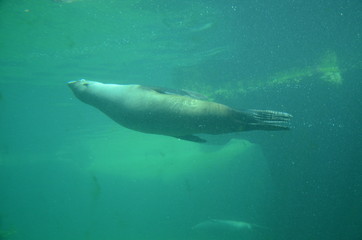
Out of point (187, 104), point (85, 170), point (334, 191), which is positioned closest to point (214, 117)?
point (187, 104)

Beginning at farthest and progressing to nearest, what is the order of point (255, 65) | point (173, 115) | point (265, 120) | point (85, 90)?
point (255, 65) < point (85, 90) < point (173, 115) < point (265, 120)

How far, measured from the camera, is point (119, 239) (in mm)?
30750

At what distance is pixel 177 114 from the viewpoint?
9.53ft

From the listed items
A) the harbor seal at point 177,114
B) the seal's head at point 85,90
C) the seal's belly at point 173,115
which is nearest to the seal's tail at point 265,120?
the harbor seal at point 177,114

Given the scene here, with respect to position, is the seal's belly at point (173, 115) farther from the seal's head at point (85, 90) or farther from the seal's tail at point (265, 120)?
the seal's head at point (85, 90)

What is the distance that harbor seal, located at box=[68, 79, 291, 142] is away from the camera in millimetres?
2777

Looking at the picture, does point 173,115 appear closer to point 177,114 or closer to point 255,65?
point 177,114

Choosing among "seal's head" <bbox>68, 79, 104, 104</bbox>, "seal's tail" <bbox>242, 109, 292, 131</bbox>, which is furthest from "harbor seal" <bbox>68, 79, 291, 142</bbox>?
"seal's head" <bbox>68, 79, 104, 104</bbox>

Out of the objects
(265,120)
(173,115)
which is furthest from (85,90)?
(265,120)

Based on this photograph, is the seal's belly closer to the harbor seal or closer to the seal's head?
the harbor seal

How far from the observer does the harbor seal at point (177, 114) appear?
2777 mm

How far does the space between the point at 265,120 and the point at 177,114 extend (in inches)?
36.6

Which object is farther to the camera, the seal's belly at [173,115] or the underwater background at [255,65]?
the underwater background at [255,65]

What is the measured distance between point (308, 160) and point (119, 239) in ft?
83.6
